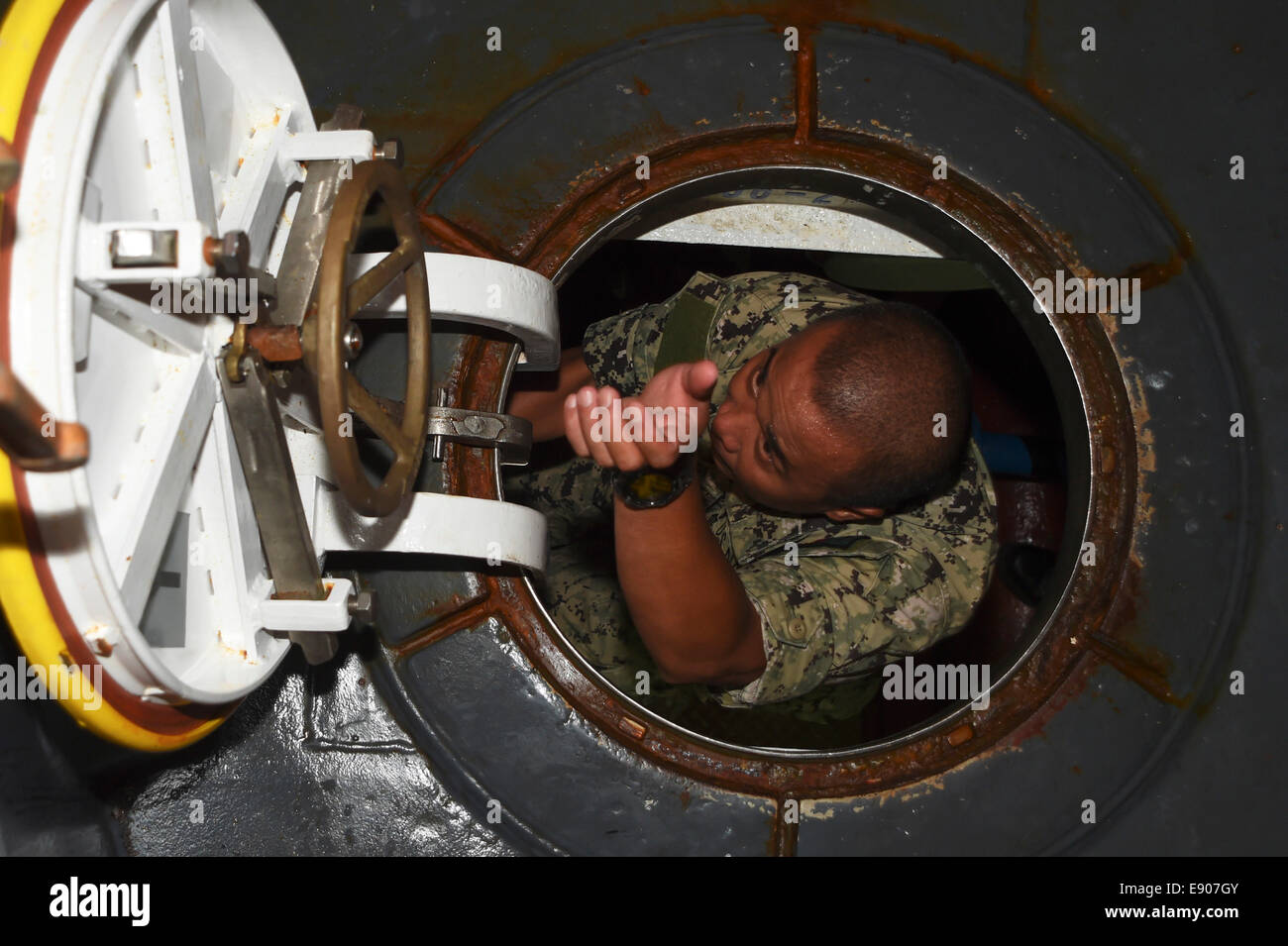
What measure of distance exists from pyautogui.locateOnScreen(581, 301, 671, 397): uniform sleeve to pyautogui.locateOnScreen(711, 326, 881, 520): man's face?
29 centimetres

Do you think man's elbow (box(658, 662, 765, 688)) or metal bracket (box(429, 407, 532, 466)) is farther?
man's elbow (box(658, 662, 765, 688))

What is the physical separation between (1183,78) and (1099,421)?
577mm

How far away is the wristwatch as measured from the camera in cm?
140

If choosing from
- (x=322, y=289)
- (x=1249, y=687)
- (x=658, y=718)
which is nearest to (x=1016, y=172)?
(x=1249, y=687)

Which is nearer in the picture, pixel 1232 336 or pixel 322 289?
pixel 322 289

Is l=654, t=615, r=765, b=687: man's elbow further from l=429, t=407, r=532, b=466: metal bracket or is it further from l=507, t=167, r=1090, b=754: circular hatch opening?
l=429, t=407, r=532, b=466: metal bracket

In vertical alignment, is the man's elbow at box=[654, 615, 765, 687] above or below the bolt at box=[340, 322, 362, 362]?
below

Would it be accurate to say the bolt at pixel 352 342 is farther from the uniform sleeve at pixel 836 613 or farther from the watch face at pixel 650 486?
the uniform sleeve at pixel 836 613

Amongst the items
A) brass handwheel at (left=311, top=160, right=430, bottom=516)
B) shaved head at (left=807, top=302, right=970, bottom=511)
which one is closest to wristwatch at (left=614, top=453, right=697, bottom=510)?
shaved head at (left=807, top=302, right=970, bottom=511)

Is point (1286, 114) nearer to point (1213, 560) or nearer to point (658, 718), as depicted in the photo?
point (1213, 560)

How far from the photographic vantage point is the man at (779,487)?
1450 mm

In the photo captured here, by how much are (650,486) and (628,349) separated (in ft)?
2.14

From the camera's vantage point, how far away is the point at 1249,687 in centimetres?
145

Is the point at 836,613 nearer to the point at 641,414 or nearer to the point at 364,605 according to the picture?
the point at 641,414
